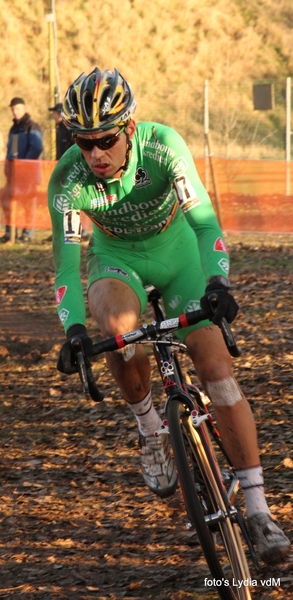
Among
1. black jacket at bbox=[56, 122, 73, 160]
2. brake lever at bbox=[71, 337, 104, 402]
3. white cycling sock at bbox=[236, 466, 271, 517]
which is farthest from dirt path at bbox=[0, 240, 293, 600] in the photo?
black jacket at bbox=[56, 122, 73, 160]

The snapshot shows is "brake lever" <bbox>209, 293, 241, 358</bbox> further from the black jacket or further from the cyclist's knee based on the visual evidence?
the black jacket

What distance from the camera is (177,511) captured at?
5.61m

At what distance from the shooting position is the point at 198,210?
4.58m

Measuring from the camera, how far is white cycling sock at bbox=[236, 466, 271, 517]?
4.46 metres

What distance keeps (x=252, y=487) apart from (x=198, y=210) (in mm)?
1366

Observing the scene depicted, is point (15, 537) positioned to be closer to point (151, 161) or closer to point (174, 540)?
point (174, 540)

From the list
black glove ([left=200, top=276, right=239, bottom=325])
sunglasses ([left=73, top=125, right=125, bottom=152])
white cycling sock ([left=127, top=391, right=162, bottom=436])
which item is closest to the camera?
black glove ([left=200, top=276, right=239, bottom=325])

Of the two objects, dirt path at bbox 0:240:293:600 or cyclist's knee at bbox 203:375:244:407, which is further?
dirt path at bbox 0:240:293:600

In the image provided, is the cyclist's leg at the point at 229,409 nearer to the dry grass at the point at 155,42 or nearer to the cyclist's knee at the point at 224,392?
the cyclist's knee at the point at 224,392

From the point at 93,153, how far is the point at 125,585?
2.15m

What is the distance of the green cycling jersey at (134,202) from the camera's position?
15.0 ft

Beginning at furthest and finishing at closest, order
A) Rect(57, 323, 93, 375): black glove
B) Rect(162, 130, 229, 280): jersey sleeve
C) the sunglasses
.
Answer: the sunglasses → Rect(162, 130, 229, 280): jersey sleeve → Rect(57, 323, 93, 375): black glove

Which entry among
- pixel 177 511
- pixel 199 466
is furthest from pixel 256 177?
pixel 199 466

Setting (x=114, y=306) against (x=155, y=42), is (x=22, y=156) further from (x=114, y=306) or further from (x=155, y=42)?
(x=155, y=42)
